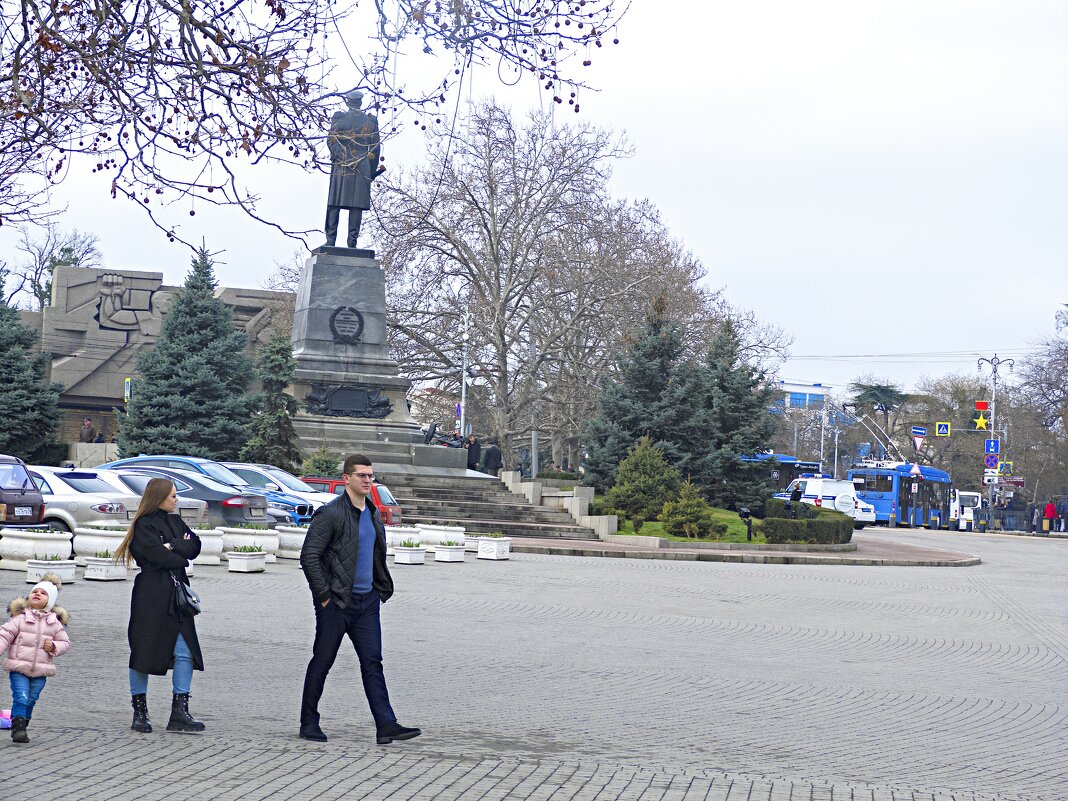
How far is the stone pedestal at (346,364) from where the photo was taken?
123 feet

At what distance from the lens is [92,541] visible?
1889 centimetres

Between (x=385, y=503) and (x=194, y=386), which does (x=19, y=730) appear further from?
(x=194, y=386)

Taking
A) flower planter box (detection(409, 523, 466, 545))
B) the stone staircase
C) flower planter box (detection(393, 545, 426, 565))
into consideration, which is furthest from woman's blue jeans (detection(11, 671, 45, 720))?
the stone staircase

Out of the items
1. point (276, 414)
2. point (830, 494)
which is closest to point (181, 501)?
point (276, 414)

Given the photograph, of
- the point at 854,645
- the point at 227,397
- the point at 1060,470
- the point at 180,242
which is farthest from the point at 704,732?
the point at 1060,470

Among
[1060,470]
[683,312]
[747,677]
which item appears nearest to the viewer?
[747,677]

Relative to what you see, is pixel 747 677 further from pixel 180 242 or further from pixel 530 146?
pixel 530 146

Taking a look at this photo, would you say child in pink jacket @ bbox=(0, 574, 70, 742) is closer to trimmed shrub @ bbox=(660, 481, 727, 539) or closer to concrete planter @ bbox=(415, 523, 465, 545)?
concrete planter @ bbox=(415, 523, 465, 545)

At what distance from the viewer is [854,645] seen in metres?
14.7

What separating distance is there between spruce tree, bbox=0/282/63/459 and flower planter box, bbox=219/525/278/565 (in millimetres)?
28506

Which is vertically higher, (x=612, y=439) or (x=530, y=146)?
(x=530, y=146)

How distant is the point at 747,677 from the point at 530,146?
1630 inches

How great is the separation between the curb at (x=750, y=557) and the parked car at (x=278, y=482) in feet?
15.2

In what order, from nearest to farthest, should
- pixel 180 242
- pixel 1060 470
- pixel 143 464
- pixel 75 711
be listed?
pixel 75 711
pixel 180 242
pixel 143 464
pixel 1060 470
